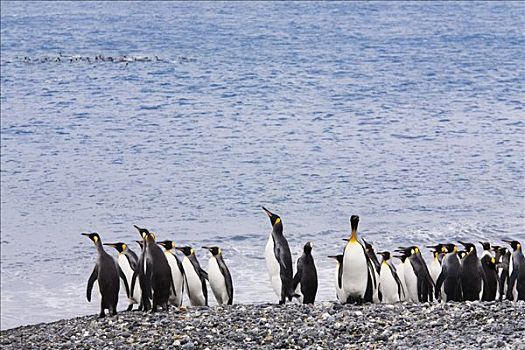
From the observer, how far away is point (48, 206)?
52.0ft

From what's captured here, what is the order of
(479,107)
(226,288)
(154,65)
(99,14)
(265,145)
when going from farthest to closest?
(99,14), (154,65), (479,107), (265,145), (226,288)

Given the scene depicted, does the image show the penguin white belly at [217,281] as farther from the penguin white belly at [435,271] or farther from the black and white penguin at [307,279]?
the penguin white belly at [435,271]

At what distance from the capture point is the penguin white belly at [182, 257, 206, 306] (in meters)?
8.97

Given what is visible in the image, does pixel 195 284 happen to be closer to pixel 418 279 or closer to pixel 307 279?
pixel 307 279

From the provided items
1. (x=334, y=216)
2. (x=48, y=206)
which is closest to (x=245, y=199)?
(x=334, y=216)

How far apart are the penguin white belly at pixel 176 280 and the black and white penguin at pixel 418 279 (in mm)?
1844

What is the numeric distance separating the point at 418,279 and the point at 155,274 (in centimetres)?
214

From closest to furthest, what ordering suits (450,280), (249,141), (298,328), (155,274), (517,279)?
1. (298,328)
2. (155,274)
3. (517,279)
4. (450,280)
5. (249,141)

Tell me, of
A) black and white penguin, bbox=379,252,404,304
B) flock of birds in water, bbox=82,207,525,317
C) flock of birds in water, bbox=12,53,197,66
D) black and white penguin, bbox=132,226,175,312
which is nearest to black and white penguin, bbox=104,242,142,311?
flock of birds in water, bbox=82,207,525,317

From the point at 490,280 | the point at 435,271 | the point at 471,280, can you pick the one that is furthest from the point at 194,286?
the point at 490,280

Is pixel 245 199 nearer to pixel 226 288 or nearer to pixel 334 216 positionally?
pixel 334 216

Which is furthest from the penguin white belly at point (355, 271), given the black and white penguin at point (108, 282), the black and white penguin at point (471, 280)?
the black and white penguin at point (108, 282)

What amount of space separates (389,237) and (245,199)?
11.3 feet

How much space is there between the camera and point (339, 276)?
868cm
